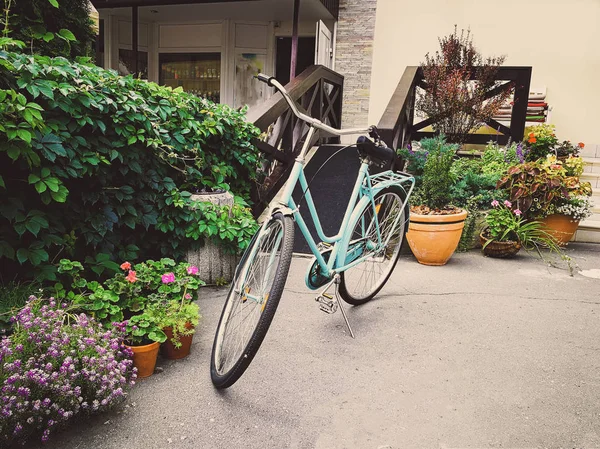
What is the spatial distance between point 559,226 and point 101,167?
4.15 meters

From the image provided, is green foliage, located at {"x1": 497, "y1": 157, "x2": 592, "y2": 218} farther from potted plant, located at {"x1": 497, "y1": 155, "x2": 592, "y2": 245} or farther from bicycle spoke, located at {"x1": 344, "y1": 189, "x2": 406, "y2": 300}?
bicycle spoke, located at {"x1": 344, "y1": 189, "x2": 406, "y2": 300}

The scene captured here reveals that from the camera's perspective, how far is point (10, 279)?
8.34 ft

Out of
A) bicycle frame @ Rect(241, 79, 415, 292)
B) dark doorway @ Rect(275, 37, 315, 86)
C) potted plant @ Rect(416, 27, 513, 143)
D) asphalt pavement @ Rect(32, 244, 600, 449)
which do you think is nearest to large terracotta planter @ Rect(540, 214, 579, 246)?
asphalt pavement @ Rect(32, 244, 600, 449)

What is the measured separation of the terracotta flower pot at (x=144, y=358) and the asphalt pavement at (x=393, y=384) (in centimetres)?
7

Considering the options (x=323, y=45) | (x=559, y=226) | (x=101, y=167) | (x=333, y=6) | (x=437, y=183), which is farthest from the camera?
(x=333, y=6)

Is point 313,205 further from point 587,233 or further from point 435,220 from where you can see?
point 587,233

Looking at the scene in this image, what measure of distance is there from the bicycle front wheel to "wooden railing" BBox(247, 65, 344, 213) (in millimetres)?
2358

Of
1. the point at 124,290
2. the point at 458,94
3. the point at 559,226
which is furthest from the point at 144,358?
the point at 458,94

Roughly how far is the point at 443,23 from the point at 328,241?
258 inches

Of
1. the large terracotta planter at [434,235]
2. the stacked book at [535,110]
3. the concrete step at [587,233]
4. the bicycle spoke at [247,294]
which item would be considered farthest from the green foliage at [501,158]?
the bicycle spoke at [247,294]

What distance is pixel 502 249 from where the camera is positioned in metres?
4.41

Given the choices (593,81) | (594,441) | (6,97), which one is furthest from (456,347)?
(593,81)

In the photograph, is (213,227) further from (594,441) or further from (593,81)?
(593,81)

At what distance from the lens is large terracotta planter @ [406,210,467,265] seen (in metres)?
4.08
